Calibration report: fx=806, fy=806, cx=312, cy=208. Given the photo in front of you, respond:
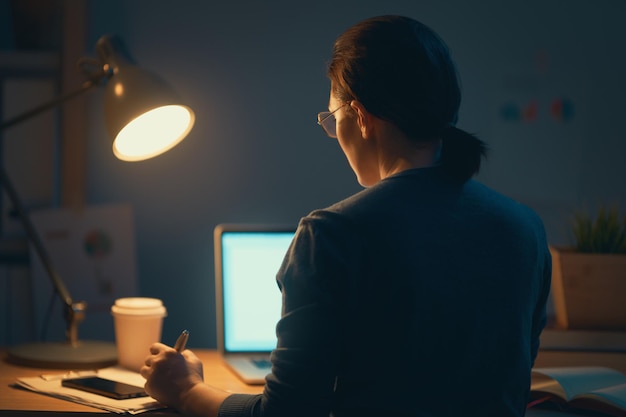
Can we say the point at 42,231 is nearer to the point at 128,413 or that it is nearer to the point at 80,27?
the point at 80,27

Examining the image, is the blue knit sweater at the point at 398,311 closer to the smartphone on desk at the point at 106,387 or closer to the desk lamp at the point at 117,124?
the smartphone on desk at the point at 106,387

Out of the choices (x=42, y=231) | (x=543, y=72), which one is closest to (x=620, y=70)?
(x=543, y=72)

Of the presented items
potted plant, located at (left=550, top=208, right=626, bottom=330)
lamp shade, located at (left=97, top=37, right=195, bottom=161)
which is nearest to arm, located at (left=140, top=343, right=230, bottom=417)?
lamp shade, located at (left=97, top=37, right=195, bottom=161)

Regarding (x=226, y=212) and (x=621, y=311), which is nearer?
(x=621, y=311)

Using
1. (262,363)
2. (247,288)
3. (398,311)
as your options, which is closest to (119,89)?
(247,288)

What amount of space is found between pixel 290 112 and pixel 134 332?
66 cm

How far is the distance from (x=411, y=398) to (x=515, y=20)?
1217 millimetres

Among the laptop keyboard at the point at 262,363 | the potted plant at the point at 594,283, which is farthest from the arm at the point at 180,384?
the potted plant at the point at 594,283

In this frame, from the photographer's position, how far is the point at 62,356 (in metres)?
1.50

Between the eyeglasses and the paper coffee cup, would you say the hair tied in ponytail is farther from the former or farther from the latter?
the paper coffee cup

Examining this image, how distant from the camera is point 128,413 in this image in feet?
4.01

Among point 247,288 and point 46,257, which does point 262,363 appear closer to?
point 247,288

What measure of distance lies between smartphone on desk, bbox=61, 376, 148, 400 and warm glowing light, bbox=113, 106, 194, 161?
42 centimetres

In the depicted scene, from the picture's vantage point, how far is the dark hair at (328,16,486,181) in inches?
39.4
